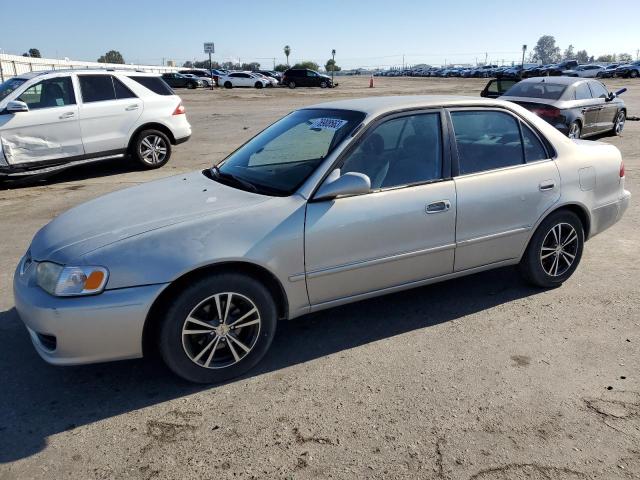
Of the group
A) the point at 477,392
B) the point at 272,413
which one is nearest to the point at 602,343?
the point at 477,392

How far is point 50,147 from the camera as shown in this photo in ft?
29.2

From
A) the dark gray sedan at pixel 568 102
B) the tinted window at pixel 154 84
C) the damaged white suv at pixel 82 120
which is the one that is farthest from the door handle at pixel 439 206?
the dark gray sedan at pixel 568 102

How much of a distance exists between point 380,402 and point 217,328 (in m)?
1.06

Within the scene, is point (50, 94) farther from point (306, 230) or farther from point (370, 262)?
point (370, 262)

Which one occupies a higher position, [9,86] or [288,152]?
[9,86]

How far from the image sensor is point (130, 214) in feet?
11.3

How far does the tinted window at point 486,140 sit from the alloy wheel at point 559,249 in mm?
714

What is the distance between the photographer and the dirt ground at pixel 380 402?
8.59ft

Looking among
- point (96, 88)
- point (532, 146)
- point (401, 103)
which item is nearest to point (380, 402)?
point (401, 103)

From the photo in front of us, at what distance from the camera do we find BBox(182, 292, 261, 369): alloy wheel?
3.16 metres

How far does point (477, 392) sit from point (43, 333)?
251cm

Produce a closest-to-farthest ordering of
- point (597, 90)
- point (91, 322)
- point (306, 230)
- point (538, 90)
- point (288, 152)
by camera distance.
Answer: point (91, 322) < point (306, 230) < point (288, 152) < point (538, 90) < point (597, 90)

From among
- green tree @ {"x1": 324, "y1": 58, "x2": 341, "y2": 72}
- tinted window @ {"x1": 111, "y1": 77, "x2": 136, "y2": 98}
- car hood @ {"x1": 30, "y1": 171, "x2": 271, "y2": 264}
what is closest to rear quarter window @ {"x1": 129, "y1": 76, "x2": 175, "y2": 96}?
tinted window @ {"x1": 111, "y1": 77, "x2": 136, "y2": 98}

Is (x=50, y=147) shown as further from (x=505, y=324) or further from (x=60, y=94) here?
(x=505, y=324)
